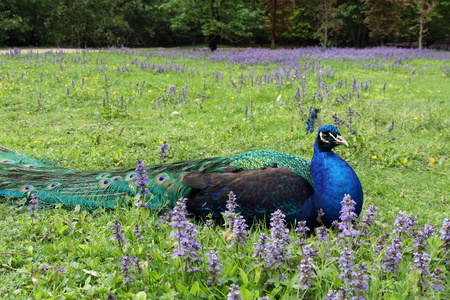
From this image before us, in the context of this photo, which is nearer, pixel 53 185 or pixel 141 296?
pixel 141 296

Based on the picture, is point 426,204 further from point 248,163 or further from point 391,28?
point 391,28

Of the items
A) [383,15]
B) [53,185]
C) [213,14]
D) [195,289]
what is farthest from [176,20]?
[195,289]

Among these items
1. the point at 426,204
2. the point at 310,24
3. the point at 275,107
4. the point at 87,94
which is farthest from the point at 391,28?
the point at 426,204

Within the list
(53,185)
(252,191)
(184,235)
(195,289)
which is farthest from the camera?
(53,185)

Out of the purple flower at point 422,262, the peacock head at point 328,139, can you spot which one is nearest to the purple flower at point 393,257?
the purple flower at point 422,262

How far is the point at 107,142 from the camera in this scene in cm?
568

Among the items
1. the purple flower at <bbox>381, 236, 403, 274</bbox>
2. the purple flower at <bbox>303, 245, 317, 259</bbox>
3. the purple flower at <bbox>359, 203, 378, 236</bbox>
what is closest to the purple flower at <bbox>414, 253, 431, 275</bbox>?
the purple flower at <bbox>381, 236, 403, 274</bbox>

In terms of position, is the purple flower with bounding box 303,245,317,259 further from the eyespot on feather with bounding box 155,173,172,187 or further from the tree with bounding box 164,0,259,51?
the tree with bounding box 164,0,259,51

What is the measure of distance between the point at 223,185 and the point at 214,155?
226 centimetres

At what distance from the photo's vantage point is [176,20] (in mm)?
22922

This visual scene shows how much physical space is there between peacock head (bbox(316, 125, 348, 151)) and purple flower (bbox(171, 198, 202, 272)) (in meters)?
1.68

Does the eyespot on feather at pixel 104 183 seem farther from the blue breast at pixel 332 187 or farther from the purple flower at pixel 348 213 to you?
the purple flower at pixel 348 213

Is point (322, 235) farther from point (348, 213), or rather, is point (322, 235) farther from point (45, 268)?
point (45, 268)

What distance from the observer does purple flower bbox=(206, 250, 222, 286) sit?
6.53 feet
